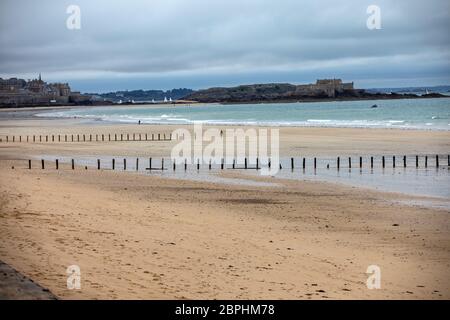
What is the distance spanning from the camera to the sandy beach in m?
10.1

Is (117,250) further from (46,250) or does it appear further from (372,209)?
(372,209)

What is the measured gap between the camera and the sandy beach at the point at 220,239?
33.0ft

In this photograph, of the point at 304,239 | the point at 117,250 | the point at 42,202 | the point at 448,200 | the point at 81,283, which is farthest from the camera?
the point at 448,200

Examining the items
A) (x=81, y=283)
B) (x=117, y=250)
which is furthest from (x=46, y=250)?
(x=81, y=283)

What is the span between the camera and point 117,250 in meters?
12.1

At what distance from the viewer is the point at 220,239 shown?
13961 millimetres

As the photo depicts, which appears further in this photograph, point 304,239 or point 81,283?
point 304,239

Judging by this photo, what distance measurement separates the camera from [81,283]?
9.34 metres

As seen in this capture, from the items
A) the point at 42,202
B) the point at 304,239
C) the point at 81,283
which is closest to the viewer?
the point at 81,283

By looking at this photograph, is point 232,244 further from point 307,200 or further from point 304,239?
point 307,200

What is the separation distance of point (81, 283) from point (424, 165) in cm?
2682

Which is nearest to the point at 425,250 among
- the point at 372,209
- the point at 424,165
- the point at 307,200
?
the point at 372,209

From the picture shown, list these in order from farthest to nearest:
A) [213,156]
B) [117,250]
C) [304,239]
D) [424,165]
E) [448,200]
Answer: [213,156], [424,165], [448,200], [304,239], [117,250]

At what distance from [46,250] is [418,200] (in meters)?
14.0
